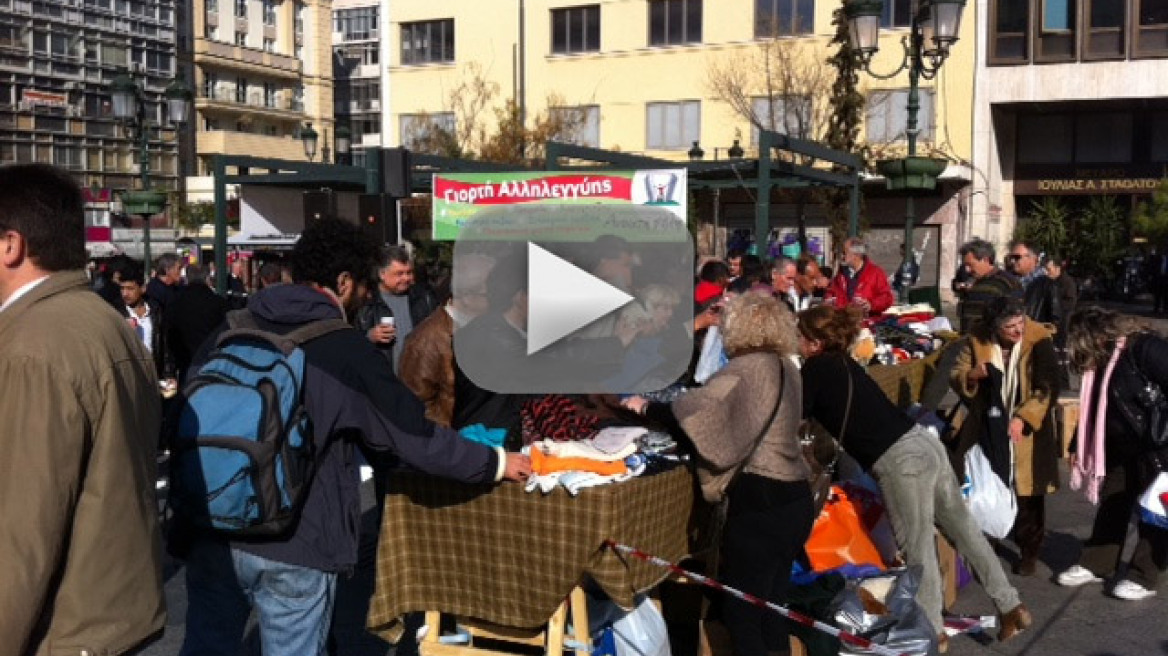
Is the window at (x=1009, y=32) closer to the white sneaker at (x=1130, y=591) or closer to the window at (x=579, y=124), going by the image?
the window at (x=579, y=124)

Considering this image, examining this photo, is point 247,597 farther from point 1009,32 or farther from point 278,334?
point 1009,32

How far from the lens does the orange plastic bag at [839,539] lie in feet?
18.7

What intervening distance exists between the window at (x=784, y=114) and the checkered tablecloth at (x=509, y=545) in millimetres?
28934

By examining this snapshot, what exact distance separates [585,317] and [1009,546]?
4765 mm

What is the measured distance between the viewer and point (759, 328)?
4.69 meters

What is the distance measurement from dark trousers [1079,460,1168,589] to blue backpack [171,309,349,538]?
16.1 ft

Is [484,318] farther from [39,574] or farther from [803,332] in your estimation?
[39,574]

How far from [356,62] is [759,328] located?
8348 centimetres

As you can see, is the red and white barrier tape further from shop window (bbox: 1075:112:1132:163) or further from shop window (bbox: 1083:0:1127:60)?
shop window (bbox: 1075:112:1132:163)

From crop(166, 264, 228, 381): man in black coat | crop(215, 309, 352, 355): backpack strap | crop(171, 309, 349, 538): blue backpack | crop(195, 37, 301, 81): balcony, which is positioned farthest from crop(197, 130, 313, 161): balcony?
crop(171, 309, 349, 538): blue backpack

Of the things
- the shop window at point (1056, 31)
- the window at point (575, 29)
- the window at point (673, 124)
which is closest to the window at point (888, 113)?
the shop window at point (1056, 31)

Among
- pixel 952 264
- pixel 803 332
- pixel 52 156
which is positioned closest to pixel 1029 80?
pixel 952 264

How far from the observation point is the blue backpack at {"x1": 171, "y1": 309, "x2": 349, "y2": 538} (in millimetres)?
3441
